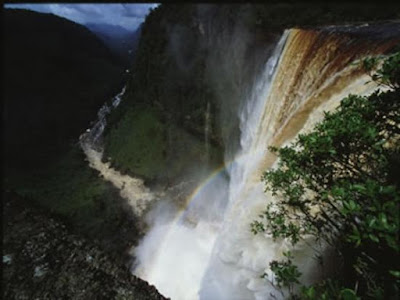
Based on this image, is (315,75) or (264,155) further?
(264,155)

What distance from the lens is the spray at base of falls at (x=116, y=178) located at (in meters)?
23.2

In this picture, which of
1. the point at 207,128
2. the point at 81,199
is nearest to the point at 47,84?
the point at 81,199

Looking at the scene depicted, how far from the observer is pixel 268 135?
1066 centimetres

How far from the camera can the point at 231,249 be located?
8.37m

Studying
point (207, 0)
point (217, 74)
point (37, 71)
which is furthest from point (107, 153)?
point (37, 71)

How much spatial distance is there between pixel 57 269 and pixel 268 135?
8959 mm

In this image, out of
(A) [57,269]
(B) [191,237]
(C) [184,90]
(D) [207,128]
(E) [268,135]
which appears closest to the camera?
(A) [57,269]

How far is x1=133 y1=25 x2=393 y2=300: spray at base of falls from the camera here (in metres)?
7.49

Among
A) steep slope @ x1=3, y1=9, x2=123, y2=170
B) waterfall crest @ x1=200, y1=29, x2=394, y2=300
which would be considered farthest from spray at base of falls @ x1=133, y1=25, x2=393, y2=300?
steep slope @ x1=3, y1=9, x2=123, y2=170

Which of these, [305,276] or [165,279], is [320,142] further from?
[165,279]

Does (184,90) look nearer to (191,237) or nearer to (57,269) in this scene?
(191,237)

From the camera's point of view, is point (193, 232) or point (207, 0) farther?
point (207, 0)

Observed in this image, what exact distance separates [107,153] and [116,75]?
3980 cm

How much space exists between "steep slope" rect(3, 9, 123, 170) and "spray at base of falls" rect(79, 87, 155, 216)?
2976 millimetres
